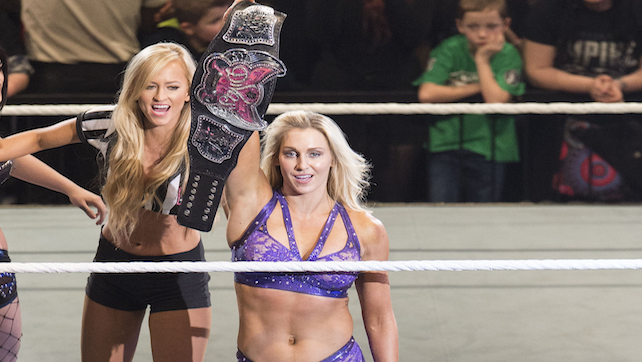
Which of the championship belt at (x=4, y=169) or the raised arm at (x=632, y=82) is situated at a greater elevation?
the championship belt at (x=4, y=169)

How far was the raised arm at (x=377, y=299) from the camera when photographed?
5.04 feet

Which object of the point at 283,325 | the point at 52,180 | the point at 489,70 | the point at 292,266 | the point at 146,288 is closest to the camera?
the point at 292,266

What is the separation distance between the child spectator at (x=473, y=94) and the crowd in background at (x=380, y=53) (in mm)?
70

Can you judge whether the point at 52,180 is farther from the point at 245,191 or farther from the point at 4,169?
the point at 245,191

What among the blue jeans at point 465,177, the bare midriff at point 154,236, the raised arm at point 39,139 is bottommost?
the blue jeans at point 465,177

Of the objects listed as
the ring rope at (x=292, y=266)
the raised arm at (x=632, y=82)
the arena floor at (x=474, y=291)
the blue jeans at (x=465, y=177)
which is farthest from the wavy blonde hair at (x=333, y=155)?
the raised arm at (x=632, y=82)

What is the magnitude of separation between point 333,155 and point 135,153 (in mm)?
519

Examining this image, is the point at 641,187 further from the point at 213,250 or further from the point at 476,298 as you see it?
the point at 213,250

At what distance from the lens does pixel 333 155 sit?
1.55 metres

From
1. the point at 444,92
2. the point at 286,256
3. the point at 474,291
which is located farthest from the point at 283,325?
the point at 444,92

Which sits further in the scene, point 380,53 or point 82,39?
point 380,53

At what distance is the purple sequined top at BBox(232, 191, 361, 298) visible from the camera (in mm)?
1468

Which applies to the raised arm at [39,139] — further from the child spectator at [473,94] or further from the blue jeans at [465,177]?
the blue jeans at [465,177]

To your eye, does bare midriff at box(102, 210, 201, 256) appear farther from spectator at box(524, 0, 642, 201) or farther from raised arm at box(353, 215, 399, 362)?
spectator at box(524, 0, 642, 201)
